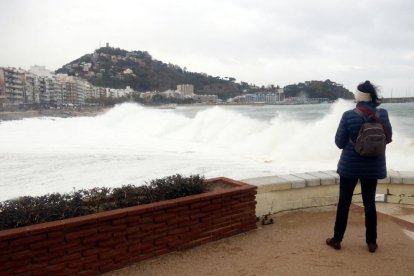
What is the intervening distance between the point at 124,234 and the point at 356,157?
2306mm

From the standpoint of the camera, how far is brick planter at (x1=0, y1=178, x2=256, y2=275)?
2959 millimetres

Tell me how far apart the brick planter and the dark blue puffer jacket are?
1.17m

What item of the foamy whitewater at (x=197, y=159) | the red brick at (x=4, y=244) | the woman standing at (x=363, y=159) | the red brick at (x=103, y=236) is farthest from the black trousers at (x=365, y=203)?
the foamy whitewater at (x=197, y=159)

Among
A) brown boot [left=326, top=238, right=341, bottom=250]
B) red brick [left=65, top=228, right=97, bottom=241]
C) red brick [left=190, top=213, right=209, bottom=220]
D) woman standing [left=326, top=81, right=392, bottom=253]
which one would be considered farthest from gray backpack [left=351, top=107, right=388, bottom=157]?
red brick [left=65, top=228, right=97, bottom=241]

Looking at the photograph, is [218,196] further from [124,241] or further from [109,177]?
[109,177]

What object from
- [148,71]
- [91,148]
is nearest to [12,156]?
[91,148]

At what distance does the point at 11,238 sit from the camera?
288 centimetres

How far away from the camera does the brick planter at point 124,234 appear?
296cm

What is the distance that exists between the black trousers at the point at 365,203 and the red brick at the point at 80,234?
240 cm

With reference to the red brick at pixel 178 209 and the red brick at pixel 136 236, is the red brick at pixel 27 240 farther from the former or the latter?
the red brick at pixel 178 209

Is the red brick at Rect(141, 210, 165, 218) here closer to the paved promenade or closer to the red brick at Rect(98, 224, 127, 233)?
the red brick at Rect(98, 224, 127, 233)

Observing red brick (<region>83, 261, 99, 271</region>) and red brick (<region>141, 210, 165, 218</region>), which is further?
red brick (<region>141, 210, 165, 218</region>)

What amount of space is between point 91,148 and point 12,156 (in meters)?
3.35

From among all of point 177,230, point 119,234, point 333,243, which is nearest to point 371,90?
point 333,243
